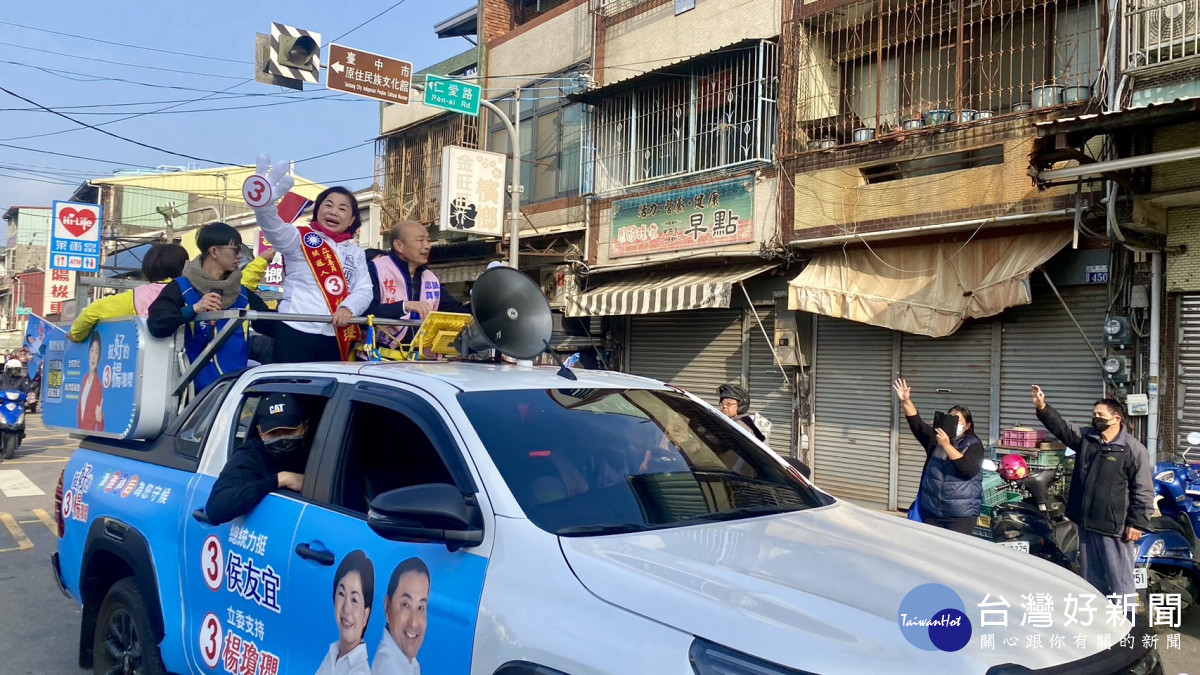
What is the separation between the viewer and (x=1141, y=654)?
2.39 meters

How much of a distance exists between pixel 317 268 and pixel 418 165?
14.6 meters

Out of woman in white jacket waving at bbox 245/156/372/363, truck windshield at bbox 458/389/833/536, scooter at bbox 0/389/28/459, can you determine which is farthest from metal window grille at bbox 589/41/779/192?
scooter at bbox 0/389/28/459

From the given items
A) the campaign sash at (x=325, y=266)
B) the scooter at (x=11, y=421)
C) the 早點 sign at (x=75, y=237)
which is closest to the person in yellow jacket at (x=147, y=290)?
the campaign sash at (x=325, y=266)

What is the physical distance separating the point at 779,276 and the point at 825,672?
10.3m

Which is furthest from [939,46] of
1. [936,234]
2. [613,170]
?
[613,170]

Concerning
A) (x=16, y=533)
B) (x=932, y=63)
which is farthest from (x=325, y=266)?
(x=932, y=63)

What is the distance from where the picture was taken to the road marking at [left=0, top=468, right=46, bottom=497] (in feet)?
35.4

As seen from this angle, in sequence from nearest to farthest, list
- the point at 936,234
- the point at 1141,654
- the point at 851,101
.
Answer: the point at 1141,654, the point at 936,234, the point at 851,101

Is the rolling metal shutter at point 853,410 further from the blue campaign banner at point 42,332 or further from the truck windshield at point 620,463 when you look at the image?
the blue campaign banner at point 42,332

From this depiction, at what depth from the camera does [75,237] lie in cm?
1888

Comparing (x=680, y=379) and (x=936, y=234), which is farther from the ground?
(x=936, y=234)

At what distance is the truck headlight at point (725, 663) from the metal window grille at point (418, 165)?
15968 mm

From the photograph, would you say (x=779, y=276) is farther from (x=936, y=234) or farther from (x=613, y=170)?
(x=613, y=170)

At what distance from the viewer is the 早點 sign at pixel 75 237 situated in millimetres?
18750
